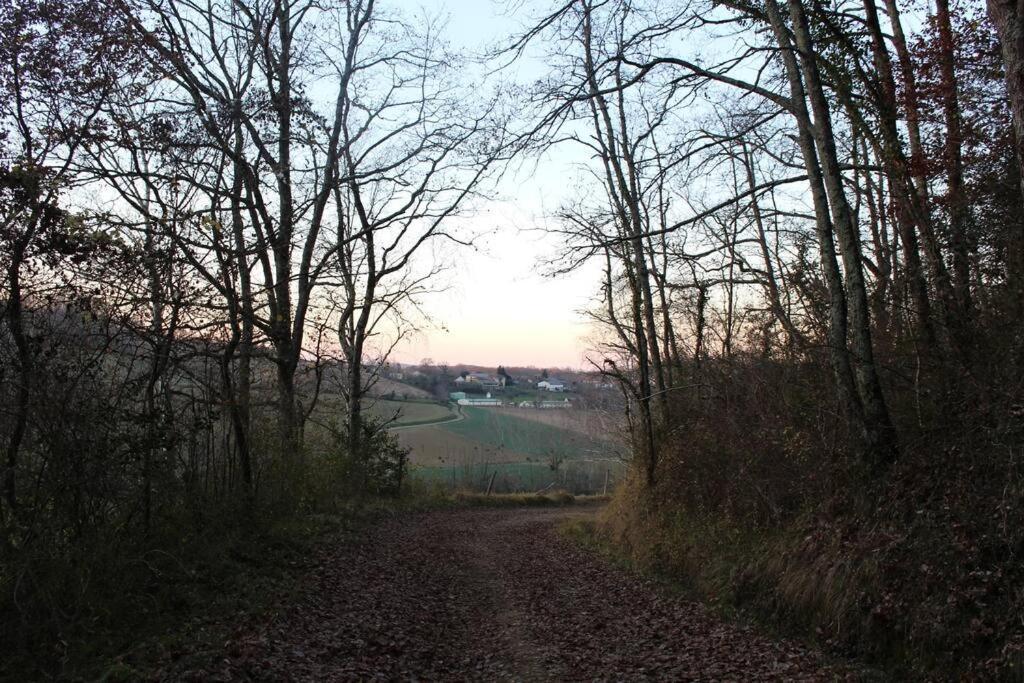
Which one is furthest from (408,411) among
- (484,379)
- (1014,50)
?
(1014,50)

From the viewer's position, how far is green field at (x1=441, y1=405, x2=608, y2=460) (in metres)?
48.9

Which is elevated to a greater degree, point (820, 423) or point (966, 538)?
point (820, 423)

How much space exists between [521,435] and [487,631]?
156 feet

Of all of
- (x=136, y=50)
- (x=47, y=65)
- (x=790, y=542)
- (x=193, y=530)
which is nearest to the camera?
(x=47, y=65)

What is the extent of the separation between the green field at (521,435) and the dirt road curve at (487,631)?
3412 centimetres

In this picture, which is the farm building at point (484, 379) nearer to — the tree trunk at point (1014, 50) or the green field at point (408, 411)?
the green field at point (408, 411)

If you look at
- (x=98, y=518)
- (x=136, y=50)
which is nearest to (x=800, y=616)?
(x=98, y=518)

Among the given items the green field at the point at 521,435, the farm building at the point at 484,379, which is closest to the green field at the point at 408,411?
the green field at the point at 521,435

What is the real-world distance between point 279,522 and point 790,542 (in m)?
8.68

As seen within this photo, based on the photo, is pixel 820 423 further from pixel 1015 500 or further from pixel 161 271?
pixel 161 271

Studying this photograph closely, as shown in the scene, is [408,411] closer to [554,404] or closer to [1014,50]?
[554,404]

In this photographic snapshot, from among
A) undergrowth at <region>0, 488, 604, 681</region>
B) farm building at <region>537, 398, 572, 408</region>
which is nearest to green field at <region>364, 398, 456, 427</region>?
farm building at <region>537, 398, 572, 408</region>

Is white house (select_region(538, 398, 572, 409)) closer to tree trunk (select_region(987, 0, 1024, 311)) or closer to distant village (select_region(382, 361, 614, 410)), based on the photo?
distant village (select_region(382, 361, 614, 410))

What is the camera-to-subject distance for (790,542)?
903 cm
